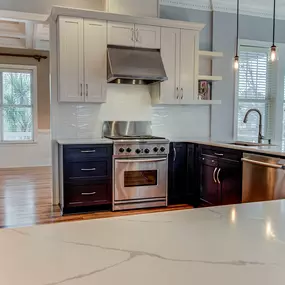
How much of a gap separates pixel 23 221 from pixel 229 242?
3.23 meters

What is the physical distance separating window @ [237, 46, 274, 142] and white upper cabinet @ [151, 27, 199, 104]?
1.03 m

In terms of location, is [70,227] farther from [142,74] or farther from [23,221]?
[142,74]

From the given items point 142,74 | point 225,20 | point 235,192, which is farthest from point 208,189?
point 225,20

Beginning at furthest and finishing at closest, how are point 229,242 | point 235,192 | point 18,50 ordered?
point 18,50, point 235,192, point 229,242

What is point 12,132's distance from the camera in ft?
23.9

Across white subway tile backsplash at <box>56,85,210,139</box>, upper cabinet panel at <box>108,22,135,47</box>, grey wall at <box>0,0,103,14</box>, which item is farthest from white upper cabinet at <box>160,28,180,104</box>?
grey wall at <box>0,0,103,14</box>

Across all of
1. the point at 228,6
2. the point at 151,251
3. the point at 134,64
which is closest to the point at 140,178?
the point at 134,64

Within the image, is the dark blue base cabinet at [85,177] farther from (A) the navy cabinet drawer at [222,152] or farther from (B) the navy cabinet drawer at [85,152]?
(A) the navy cabinet drawer at [222,152]

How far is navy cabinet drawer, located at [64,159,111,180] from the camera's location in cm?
373

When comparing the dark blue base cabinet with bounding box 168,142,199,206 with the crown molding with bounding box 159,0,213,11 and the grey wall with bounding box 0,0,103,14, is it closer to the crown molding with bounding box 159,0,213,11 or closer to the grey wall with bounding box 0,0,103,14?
the crown molding with bounding box 159,0,213,11

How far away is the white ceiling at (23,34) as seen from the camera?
233 inches

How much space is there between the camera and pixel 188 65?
4.54m

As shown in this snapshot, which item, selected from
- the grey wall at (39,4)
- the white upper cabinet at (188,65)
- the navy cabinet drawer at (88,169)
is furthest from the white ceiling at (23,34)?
the navy cabinet drawer at (88,169)

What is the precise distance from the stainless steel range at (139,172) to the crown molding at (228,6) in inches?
85.5
